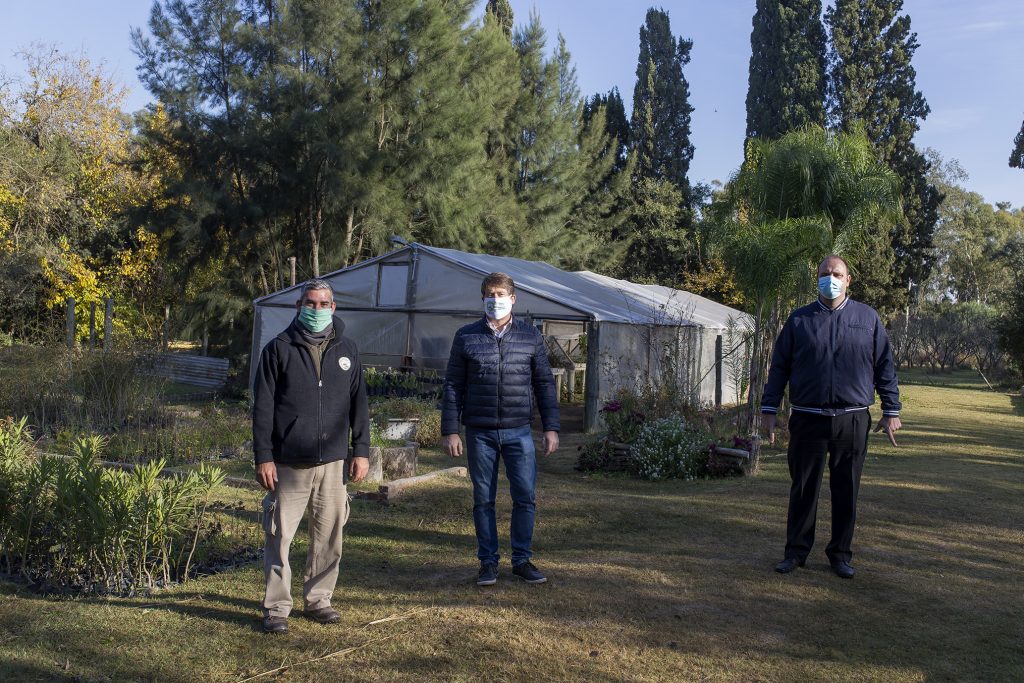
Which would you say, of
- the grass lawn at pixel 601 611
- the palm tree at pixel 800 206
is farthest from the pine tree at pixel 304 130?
the grass lawn at pixel 601 611

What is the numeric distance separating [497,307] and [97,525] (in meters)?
2.52

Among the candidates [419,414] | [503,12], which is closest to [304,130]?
[419,414]

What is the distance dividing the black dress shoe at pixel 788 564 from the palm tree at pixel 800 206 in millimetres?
8810

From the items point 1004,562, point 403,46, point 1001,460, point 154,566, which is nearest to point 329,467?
point 154,566

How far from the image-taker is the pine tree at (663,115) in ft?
128

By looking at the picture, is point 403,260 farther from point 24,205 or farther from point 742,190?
point 24,205

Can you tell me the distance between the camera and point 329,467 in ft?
15.1

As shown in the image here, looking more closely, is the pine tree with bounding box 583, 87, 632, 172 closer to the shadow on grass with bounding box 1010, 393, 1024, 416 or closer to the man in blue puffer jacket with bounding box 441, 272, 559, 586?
the shadow on grass with bounding box 1010, 393, 1024, 416

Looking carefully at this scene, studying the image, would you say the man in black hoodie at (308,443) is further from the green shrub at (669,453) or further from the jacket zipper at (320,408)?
the green shrub at (669,453)

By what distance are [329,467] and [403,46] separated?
23393 mm

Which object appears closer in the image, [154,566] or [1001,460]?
[154,566]

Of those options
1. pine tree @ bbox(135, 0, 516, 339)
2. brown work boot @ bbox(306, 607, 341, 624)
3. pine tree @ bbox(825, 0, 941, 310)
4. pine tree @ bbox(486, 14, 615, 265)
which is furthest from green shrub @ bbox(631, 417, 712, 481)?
pine tree @ bbox(825, 0, 941, 310)

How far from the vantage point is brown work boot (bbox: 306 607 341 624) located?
15.3ft

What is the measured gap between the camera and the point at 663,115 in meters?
39.4
